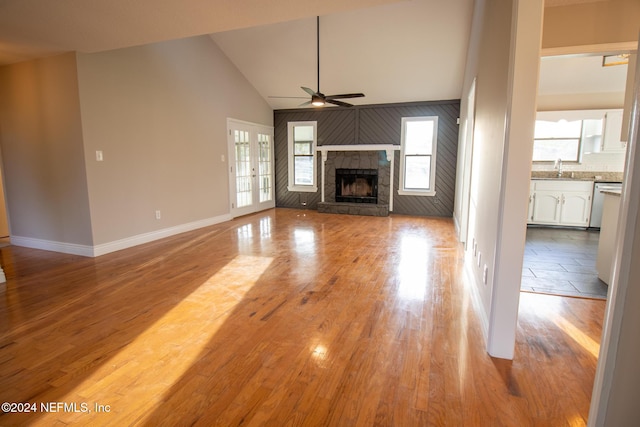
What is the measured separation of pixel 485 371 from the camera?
6.33 feet

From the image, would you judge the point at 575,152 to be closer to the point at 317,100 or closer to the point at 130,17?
the point at 317,100

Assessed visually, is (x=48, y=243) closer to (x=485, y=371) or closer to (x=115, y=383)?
(x=115, y=383)

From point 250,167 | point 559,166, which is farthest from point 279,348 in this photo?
point 559,166

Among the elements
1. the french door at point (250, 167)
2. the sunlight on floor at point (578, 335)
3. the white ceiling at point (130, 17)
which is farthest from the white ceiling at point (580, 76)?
the french door at point (250, 167)

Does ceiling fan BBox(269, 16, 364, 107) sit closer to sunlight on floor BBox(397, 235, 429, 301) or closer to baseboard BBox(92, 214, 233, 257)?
sunlight on floor BBox(397, 235, 429, 301)

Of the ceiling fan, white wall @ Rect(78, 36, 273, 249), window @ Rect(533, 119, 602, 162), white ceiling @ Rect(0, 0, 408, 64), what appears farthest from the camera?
window @ Rect(533, 119, 602, 162)

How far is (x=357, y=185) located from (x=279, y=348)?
6237mm

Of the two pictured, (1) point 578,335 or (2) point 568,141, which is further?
(2) point 568,141

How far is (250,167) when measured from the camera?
766cm

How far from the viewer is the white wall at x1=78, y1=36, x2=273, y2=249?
14.0ft

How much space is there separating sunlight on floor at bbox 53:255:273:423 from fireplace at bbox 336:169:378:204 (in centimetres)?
517

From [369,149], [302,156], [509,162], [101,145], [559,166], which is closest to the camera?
[509,162]

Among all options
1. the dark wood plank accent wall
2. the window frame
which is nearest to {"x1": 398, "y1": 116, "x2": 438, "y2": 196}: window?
the dark wood plank accent wall

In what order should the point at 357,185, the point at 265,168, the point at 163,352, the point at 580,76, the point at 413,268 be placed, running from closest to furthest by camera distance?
1. the point at 163,352
2. the point at 413,268
3. the point at 580,76
4. the point at 357,185
5. the point at 265,168
